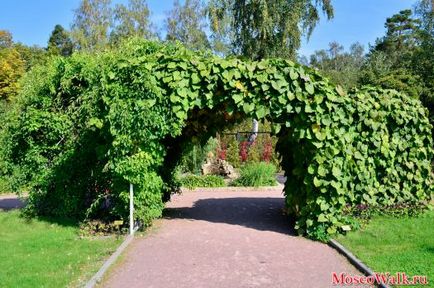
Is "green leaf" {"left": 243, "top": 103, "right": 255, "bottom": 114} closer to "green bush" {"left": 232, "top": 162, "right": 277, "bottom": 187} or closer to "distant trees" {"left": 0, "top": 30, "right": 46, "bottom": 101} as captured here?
"green bush" {"left": 232, "top": 162, "right": 277, "bottom": 187}

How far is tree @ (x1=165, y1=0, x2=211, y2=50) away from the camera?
35.7 m

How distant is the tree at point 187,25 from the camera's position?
117ft

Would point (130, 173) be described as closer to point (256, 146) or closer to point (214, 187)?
point (214, 187)

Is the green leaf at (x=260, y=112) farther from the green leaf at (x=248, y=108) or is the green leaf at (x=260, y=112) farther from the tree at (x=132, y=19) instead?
the tree at (x=132, y=19)

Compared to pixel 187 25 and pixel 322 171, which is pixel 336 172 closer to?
pixel 322 171

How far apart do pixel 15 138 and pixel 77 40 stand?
2733cm

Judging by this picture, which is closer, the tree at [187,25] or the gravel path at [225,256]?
the gravel path at [225,256]

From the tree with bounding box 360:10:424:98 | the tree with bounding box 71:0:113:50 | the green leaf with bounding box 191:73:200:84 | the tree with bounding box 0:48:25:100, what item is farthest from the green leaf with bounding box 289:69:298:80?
the tree with bounding box 0:48:25:100

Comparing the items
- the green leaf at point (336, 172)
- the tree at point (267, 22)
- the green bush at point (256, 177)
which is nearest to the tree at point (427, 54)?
the tree at point (267, 22)

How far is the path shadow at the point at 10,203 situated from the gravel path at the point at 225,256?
4384 millimetres

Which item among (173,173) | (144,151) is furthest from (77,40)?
(144,151)

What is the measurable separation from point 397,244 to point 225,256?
283 cm

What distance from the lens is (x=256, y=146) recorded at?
2175cm

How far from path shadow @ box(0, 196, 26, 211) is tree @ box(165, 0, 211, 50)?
22.9m
